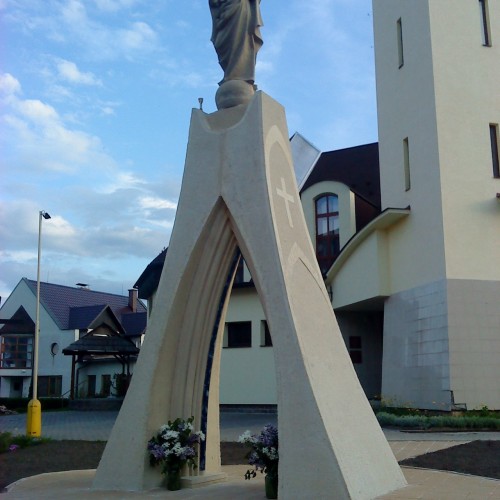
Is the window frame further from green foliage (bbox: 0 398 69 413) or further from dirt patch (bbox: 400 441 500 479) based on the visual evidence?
dirt patch (bbox: 400 441 500 479)

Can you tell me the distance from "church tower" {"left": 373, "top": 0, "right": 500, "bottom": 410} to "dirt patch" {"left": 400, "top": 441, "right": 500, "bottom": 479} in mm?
6778

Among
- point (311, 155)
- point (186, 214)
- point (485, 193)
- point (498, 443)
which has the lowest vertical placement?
point (498, 443)

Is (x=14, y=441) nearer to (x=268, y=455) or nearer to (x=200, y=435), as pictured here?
(x=200, y=435)

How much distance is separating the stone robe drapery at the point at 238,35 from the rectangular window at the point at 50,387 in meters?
39.6

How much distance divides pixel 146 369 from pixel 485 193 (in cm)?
1583

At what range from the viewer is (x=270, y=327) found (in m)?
8.20

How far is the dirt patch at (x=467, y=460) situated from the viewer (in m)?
10.3

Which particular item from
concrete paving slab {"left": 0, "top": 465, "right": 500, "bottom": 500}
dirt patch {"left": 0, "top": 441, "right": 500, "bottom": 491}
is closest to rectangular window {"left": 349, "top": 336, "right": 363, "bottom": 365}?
dirt patch {"left": 0, "top": 441, "right": 500, "bottom": 491}

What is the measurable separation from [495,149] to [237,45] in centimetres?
1491

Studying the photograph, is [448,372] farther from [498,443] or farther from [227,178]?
[227,178]

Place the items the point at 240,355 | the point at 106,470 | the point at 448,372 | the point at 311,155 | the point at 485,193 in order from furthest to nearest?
1. the point at 311,155
2. the point at 240,355
3. the point at 485,193
4. the point at 448,372
5. the point at 106,470

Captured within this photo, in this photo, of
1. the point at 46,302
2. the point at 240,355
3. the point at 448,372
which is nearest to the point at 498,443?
the point at 448,372

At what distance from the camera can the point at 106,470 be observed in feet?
29.0

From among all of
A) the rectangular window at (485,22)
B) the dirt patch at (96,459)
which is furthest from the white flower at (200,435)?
the rectangular window at (485,22)
